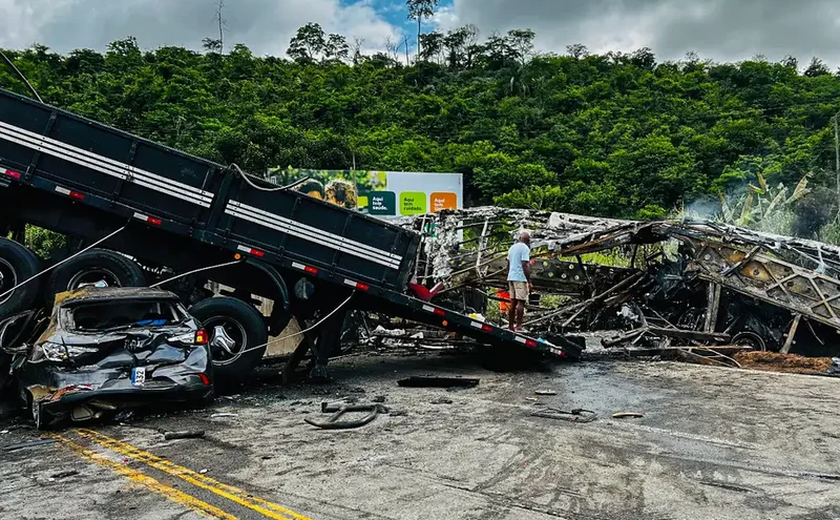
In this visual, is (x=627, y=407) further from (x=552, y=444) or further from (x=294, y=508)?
(x=294, y=508)

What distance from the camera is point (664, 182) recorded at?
136ft

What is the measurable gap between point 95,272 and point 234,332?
2.01 m

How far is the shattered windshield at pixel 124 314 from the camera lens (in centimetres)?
780

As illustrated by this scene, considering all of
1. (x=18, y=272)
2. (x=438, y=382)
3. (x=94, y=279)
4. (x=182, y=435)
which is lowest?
(x=438, y=382)

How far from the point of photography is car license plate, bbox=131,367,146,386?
713 cm

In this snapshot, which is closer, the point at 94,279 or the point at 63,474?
the point at 63,474

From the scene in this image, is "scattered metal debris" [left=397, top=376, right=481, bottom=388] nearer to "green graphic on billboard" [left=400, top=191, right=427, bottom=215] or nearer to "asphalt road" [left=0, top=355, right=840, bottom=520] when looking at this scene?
"asphalt road" [left=0, top=355, right=840, bottom=520]

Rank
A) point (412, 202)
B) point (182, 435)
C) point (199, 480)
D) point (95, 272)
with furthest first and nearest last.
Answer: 1. point (412, 202)
2. point (95, 272)
3. point (182, 435)
4. point (199, 480)

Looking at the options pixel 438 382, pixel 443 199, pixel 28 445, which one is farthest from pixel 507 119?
pixel 28 445

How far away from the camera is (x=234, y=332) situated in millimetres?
9469

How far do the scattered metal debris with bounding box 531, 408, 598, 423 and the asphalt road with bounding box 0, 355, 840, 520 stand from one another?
212mm

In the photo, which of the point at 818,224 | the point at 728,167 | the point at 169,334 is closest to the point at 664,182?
the point at 728,167

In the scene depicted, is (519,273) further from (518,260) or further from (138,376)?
(138,376)

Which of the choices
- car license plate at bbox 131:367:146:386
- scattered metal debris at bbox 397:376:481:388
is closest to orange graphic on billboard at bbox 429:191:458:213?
scattered metal debris at bbox 397:376:481:388
